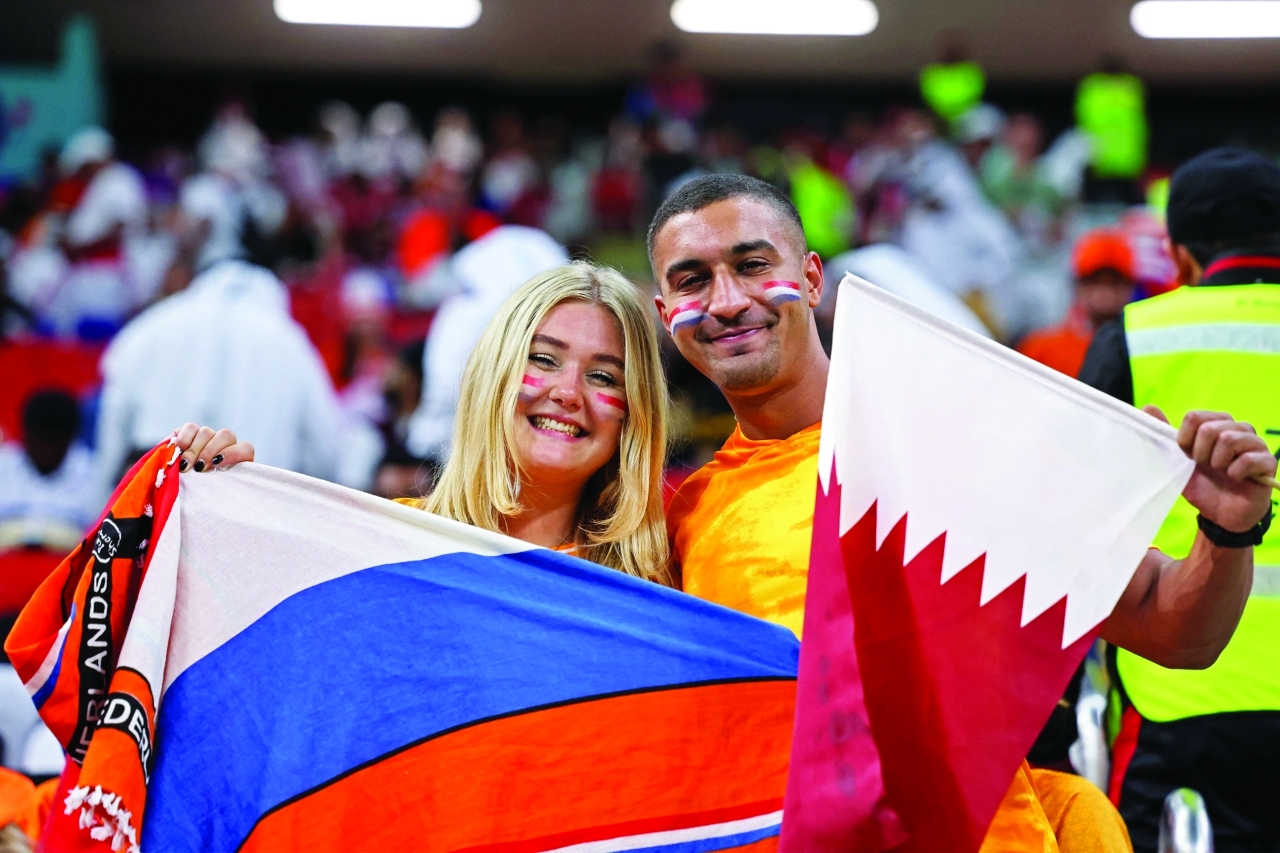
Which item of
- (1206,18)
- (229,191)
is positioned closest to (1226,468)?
(229,191)

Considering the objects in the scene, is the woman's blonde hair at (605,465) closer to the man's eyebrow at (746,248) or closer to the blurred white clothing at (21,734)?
the man's eyebrow at (746,248)

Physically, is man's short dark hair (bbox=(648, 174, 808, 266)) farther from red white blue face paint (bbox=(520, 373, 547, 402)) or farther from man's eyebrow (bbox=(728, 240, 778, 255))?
red white blue face paint (bbox=(520, 373, 547, 402))

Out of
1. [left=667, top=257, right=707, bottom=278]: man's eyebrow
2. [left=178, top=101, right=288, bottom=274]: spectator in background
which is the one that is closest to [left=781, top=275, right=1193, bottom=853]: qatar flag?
[left=667, top=257, right=707, bottom=278]: man's eyebrow

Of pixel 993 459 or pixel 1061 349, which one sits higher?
pixel 1061 349

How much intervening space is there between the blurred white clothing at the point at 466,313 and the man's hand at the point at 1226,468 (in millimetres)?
4523

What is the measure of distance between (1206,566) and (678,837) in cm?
94

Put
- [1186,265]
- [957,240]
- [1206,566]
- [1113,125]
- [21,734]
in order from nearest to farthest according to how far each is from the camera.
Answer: [1206,566] < [1186,265] < [21,734] < [957,240] < [1113,125]

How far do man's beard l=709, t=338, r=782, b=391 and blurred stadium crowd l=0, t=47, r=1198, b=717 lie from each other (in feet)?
1.79

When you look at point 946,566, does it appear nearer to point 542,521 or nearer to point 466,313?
point 542,521

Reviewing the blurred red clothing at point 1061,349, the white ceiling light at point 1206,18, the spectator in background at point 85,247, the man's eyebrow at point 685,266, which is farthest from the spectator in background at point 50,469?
the white ceiling light at point 1206,18

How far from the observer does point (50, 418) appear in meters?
6.25

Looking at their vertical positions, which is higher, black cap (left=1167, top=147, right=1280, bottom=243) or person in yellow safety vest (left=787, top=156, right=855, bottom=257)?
person in yellow safety vest (left=787, top=156, right=855, bottom=257)

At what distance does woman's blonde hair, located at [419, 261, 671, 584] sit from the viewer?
280cm

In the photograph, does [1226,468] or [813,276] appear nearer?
[1226,468]
